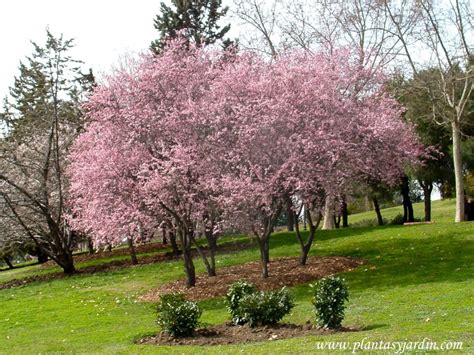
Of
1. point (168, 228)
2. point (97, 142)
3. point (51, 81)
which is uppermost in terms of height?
point (51, 81)

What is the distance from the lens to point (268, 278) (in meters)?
17.3

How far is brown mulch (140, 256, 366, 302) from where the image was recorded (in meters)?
16.6

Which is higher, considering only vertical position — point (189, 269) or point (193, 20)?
point (193, 20)

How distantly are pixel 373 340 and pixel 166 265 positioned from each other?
1673 cm

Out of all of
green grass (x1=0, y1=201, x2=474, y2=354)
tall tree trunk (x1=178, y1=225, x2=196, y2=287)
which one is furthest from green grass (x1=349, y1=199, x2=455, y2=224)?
tall tree trunk (x1=178, y1=225, x2=196, y2=287)

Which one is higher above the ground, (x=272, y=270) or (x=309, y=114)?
(x=309, y=114)

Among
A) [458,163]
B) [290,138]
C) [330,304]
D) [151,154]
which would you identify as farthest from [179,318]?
[458,163]

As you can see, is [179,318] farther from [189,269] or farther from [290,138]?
[189,269]

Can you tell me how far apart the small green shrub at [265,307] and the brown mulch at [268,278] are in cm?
522

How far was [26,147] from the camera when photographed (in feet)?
94.2

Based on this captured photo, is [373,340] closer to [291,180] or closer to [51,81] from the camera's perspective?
[291,180]

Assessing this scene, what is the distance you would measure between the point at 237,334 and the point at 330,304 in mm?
1812

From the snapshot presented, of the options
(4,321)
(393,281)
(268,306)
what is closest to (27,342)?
(4,321)

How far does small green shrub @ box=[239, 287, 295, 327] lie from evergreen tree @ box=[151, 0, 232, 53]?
2603cm
